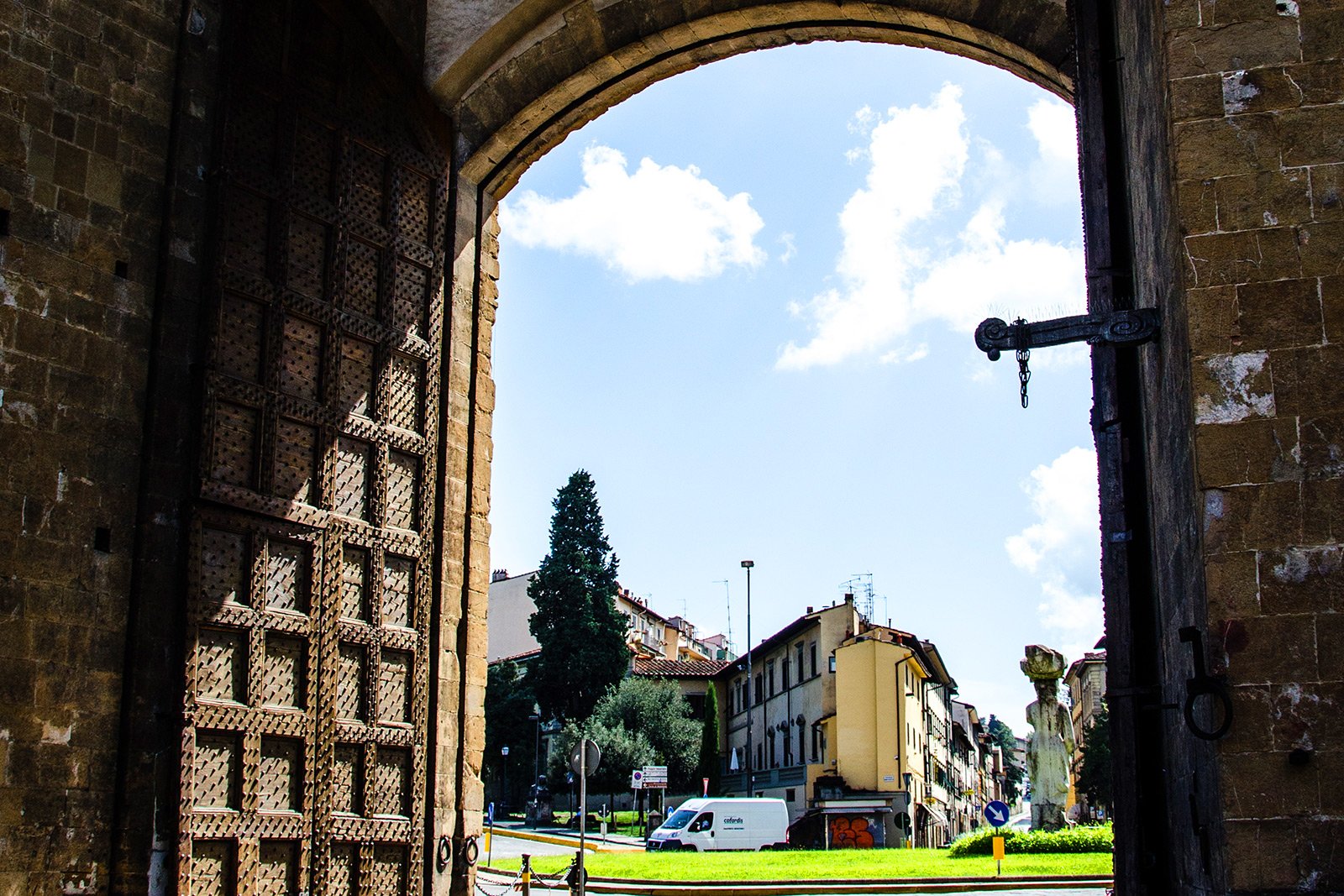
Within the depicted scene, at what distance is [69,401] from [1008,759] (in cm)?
13904

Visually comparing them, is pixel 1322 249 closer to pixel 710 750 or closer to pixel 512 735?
pixel 710 750

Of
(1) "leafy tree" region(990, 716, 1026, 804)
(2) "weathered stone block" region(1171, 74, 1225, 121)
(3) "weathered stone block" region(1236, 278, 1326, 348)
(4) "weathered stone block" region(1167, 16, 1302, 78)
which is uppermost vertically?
(4) "weathered stone block" region(1167, 16, 1302, 78)

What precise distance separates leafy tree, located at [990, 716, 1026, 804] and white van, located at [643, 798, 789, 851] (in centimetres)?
8764

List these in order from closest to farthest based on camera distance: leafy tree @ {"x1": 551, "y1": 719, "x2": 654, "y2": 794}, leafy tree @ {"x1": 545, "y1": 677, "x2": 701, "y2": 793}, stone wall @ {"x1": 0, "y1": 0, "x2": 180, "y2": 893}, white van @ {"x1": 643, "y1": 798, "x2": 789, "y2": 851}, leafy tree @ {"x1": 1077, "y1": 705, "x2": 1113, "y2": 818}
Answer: stone wall @ {"x1": 0, "y1": 0, "x2": 180, "y2": 893}
white van @ {"x1": 643, "y1": 798, "x2": 789, "y2": 851}
leafy tree @ {"x1": 551, "y1": 719, "x2": 654, "y2": 794}
leafy tree @ {"x1": 545, "y1": 677, "x2": 701, "y2": 793}
leafy tree @ {"x1": 1077, "y1": 705, "x2": 1113, "y2": 818}

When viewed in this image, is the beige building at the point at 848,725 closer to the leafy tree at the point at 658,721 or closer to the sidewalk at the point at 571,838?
the leafy tree at the point at 658,721

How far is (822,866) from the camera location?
797 inches

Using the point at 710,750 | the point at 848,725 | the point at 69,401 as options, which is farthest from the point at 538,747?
the point at 69,401

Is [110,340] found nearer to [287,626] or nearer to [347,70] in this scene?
[287,626]

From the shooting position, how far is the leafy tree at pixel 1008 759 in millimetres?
123969

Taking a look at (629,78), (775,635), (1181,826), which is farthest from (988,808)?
(775,635)

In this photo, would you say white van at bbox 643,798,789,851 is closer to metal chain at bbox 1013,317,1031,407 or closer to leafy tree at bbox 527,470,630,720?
leafy tree at bbox 527,470,630,720

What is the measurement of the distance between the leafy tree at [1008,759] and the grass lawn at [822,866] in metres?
95.6

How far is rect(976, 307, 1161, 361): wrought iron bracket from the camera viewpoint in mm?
6340

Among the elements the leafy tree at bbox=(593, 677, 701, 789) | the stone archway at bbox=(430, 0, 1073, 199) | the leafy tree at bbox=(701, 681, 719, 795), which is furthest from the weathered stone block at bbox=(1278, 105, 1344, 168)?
the leafy tree at bbox=(701, 681, 719, 795)
